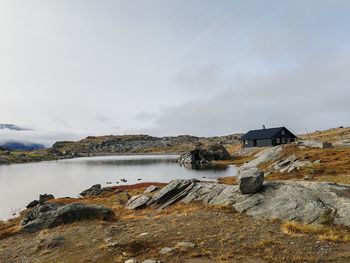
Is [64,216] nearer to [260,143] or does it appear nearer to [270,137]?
[270,137]

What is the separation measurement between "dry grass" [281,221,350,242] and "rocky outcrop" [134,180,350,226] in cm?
132

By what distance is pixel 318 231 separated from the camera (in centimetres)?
2202

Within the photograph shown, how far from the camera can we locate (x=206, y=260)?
18219mm

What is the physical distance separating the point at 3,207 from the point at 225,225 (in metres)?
48.6

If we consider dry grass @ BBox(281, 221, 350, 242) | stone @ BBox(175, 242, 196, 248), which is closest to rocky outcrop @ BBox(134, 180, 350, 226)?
dry grass @ BBox(281, 221, 350, 242)

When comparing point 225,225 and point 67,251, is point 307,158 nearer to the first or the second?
point 225,225

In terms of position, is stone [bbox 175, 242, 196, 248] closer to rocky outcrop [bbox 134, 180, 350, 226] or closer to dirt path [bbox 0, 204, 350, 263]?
dirt path [bbox 0, 204, 350, 263]

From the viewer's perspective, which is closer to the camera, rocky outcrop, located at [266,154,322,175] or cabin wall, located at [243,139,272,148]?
rocky outcrop, located at [266,154,322,175]

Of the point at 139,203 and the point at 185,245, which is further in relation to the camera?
the point at 139,203

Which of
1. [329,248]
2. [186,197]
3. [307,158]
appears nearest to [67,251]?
[329,248]

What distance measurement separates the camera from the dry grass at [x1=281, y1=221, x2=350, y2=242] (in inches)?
810

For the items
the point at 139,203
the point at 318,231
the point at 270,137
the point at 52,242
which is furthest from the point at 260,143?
the point at 52,242

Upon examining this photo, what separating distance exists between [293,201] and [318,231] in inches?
215

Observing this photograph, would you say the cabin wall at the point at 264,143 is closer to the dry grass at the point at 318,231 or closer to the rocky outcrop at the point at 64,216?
the rocky outcrop at the point at 64,216
